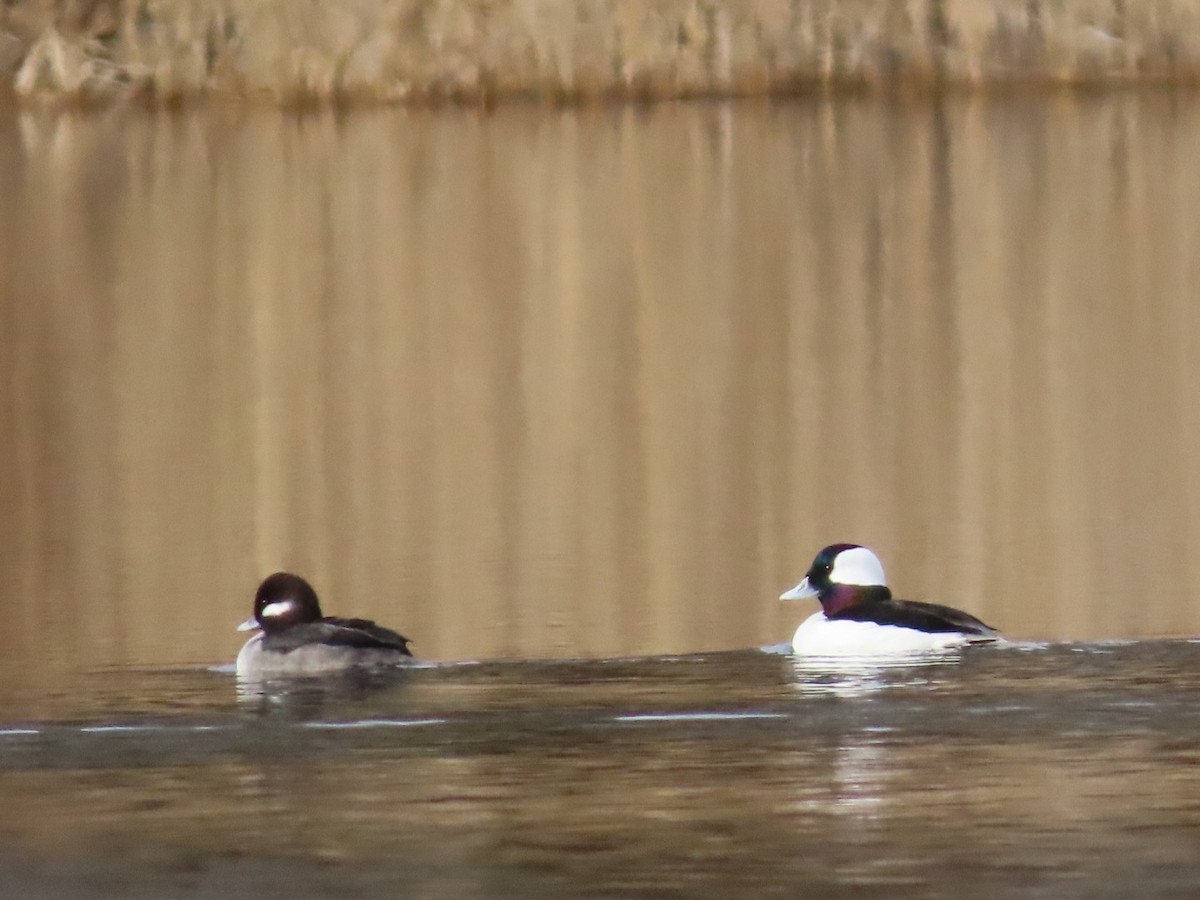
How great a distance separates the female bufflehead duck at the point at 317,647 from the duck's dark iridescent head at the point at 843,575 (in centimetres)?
153

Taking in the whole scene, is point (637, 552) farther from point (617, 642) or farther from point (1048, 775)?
point (1048, 775)

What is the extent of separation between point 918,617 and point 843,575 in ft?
1.97

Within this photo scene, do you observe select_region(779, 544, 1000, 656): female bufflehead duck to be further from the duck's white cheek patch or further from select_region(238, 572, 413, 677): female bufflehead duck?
the duck's white cheek patch

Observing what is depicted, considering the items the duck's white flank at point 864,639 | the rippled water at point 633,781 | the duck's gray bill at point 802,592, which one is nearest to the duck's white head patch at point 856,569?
the duck's gray bill at point 802,592

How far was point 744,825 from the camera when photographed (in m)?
8.02

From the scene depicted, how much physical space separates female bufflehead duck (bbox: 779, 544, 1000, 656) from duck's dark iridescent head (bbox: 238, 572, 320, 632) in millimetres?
1742

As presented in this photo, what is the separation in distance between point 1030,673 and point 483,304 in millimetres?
14011

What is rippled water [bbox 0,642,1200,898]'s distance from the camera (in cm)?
755

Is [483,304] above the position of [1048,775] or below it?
above

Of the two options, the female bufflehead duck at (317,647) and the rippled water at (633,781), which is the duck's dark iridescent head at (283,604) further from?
the rippled water at (633,781)

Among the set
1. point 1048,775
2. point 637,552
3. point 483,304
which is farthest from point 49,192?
point 1048,775

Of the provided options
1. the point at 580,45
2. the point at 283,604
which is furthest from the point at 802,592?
the point at 580,45

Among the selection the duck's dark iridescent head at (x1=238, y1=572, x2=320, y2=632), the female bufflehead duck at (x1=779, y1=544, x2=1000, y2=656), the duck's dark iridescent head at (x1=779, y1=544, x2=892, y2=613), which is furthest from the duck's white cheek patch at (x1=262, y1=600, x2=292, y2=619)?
the duck's dark iridescent head at (x1=779, y1=544, x2=892, y2=613)

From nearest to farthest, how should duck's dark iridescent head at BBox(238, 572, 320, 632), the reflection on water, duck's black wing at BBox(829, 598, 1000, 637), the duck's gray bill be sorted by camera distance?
duck's black wing at BBox(829, 598, 1000, 637), duck's dark iridescent head at BBox(238, 572, 320, 632), the duck's gray bill, the reflection on water
